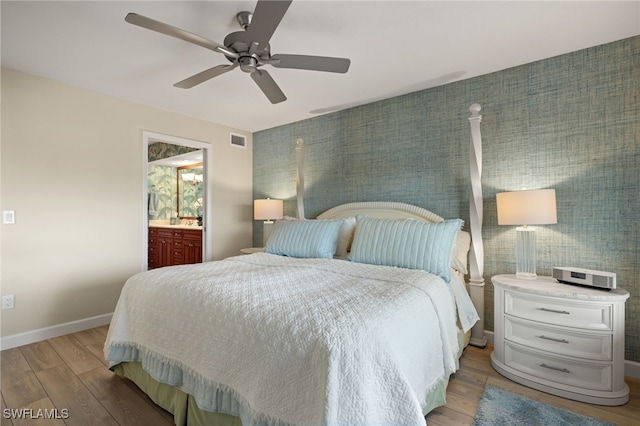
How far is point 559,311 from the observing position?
1.93 m

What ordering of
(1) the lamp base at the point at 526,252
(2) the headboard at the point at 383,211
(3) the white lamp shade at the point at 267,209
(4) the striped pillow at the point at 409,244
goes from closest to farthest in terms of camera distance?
(4) the striped pillow at the point at 409,244 < (1) the lamp base at the point at 526,252 < (2) the headboard at the point at 383,211 < (3) the white lamp shade at the point at 267,209

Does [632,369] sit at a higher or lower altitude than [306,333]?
lower

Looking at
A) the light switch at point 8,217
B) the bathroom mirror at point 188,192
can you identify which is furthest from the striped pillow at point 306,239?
the bathroom mirror at point 188,192

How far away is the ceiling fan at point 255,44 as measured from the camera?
1495 millimetres

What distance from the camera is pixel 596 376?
1827 millimetres

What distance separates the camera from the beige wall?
2631 millimetres

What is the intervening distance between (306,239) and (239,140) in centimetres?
237

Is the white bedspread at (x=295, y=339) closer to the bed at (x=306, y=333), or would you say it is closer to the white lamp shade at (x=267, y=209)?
the bed at (x=306, y=333)

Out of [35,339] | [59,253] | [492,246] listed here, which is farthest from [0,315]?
[492,246]

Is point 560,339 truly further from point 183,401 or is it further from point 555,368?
point 183,401

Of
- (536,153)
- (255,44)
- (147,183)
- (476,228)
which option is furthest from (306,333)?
(147,183)

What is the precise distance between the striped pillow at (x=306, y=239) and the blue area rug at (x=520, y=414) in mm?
1512

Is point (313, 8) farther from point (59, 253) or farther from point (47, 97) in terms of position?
point (59, 253)

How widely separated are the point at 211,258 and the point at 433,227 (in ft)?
9.95
